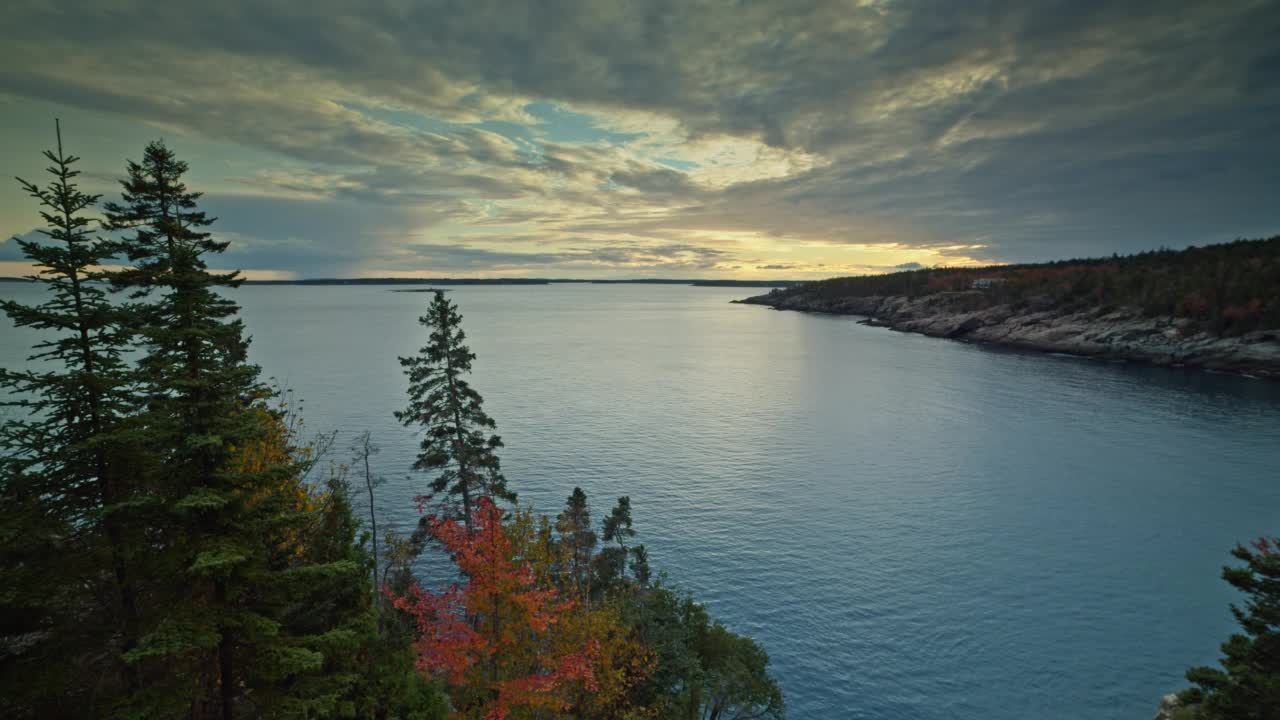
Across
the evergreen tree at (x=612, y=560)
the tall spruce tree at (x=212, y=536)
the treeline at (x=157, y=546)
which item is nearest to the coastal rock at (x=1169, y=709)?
the evergreen tree at (x=612, y=560)

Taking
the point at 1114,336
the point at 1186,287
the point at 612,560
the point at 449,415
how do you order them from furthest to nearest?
1. the point at 1114,336
2. the point at 1186,287
3. the point at 449,415
4. the point at 612,560

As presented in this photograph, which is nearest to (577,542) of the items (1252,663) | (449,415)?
(449,415)

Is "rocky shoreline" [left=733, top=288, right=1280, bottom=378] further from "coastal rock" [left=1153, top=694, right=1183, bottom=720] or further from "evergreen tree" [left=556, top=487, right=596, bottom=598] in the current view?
"evergreen tree" [left=556, top=487, right=596, bottom=598]

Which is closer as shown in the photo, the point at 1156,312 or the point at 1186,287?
the point at 1186,287

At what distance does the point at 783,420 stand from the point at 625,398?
82.1ft

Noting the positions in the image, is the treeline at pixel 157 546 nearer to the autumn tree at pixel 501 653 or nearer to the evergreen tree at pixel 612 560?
the autumn tree at pixel 501 653

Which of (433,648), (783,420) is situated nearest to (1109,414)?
(783,420)

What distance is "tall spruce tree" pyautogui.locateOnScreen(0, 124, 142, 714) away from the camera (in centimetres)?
1085

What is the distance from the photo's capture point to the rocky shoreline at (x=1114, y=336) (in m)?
102

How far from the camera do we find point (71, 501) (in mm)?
11953

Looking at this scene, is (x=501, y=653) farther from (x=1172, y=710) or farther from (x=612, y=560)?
(x=1172, y=710)

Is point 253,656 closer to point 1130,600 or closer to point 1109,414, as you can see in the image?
point 1130,600

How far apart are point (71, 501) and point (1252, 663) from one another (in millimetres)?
30057

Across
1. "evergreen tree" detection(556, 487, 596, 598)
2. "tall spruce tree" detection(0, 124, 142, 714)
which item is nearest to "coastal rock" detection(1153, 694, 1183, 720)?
"evergreen tree" detection(556, 487, 596, 598)
